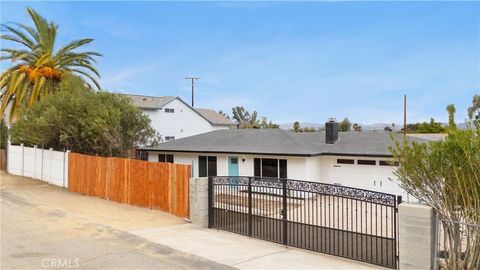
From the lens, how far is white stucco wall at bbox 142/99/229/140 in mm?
34781

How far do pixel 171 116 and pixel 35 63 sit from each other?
12375 mm

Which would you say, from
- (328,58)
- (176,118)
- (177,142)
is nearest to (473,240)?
(328,58)

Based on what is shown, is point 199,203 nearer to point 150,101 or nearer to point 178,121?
point 150,101

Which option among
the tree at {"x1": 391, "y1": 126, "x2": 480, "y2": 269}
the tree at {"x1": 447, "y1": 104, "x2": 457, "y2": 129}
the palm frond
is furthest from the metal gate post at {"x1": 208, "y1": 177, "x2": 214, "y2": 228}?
the palm frond

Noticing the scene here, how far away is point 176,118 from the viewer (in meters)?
36.4

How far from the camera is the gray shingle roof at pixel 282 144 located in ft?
67.1

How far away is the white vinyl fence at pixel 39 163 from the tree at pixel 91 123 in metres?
1.05

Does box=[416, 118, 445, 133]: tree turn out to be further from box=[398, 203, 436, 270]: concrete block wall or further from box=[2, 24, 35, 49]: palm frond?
box=[398, 203, 436, 270]: concrete block wall

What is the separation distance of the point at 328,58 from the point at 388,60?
2.92 metres

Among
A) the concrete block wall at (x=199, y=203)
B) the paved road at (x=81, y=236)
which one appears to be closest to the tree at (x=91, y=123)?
the paved road at (x=81, y=236)

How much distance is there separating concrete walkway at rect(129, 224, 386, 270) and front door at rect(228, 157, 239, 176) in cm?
1053

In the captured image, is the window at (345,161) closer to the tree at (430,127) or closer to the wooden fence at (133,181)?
the wooden fence at (133,181)

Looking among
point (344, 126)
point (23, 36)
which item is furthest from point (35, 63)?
point (344, 126)

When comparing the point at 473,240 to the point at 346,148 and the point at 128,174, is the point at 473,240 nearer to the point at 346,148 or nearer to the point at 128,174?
the point at 128,174
